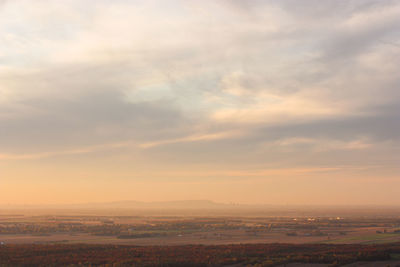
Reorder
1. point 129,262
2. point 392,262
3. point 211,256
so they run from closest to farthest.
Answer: point 392,262, point 129,262, point 211,256

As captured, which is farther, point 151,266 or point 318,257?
point 318,257

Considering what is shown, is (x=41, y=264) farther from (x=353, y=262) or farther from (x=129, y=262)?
(x=353, y=262)

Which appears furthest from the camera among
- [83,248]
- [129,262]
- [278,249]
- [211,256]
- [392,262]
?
[83,248]

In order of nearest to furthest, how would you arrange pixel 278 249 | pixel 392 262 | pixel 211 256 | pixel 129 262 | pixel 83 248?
pixel 392 262, pixel 129 262, pixel 211 256, pixel 278 249, pixel 83 248

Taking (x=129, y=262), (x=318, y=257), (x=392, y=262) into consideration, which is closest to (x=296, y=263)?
(x=318, y=257)

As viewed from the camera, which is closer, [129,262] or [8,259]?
[129,262]

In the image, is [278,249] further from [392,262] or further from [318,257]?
[392,262]

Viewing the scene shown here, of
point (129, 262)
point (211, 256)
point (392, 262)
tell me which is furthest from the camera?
point (211, 256)

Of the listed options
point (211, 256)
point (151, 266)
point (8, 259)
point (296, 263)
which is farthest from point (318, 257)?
point (8, 259)

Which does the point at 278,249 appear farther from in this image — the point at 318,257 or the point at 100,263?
the point at 100,263
